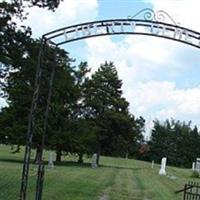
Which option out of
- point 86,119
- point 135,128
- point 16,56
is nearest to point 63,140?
point 86,119

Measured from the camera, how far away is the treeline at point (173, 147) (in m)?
106

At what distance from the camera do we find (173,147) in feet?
353

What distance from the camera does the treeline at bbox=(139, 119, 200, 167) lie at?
10562 cm

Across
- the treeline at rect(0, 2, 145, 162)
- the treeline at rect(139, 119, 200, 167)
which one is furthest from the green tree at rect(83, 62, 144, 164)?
the treeline at rect(139, 119, 200, 167)

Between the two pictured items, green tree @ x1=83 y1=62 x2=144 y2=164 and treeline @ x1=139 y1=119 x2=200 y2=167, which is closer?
green tree @ x1=83 y1=62 x2=144 y2=164

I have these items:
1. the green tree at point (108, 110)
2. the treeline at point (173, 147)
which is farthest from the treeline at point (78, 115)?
the treeline at point (173, 147)

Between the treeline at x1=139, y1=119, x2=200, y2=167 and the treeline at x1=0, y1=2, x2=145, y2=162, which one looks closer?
the treeline at x1=0, y1=2, x2=145, y2=162

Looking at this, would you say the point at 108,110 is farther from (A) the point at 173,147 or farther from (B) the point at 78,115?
(A) the point at 173,147

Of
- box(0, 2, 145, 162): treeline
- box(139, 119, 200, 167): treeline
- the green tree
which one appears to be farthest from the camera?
box(139, 119, 200, 167): treeline

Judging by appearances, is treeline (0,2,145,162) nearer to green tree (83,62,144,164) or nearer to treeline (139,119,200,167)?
green tree (83,62,144,164)

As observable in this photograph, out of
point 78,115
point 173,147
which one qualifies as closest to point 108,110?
point 78,115

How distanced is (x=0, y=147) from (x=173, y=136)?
35449 mm

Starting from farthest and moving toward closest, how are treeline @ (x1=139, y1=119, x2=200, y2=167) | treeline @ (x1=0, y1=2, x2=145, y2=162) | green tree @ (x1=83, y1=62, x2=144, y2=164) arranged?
treeline @ (x1=139, y1=119, x2=200, y2=167) < green tree @ (x1=83, y1=62, x2=144, y2=164) < treeline @ (x1=0, y1=2, x2=145, y2=162)

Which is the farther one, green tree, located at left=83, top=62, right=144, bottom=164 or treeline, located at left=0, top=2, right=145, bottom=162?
green tree, located at left=83, top=62, right=144, bottom=164
